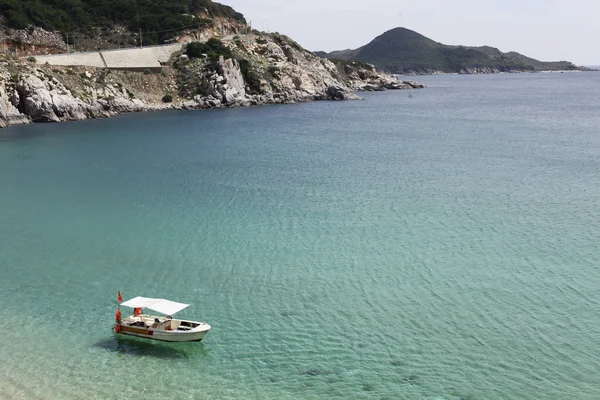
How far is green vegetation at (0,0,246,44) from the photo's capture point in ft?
319

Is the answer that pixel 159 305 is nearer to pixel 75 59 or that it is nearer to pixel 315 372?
pixel 315 372

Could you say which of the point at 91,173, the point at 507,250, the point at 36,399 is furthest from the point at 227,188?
the point at 36,399

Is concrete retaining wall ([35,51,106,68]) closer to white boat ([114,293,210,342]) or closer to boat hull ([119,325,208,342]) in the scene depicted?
white boat ([114,293,210,342])

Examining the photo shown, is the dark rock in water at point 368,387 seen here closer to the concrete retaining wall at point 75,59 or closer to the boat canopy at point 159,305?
the boat canopy at point 159,305

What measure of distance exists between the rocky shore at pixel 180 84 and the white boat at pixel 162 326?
62.1 m

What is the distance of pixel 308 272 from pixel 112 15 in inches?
4093

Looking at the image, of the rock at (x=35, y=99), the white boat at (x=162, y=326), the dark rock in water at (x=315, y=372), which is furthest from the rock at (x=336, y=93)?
the dark rock in water at (x=315, y=372)

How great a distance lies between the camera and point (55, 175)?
4512cm

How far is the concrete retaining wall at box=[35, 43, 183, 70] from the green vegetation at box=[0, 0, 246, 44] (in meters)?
9.62

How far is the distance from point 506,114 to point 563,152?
37.1 meters

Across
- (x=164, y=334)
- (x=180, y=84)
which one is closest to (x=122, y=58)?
(x=180, y=84)

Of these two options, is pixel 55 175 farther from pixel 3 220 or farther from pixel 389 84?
pixel 389 84

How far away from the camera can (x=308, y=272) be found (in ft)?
83.3

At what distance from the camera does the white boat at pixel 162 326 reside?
1908 cm
